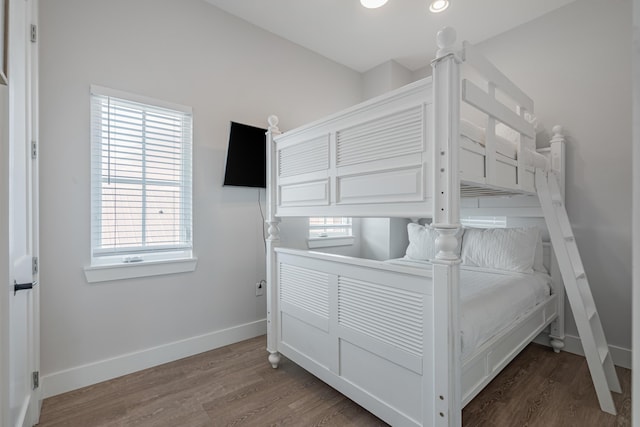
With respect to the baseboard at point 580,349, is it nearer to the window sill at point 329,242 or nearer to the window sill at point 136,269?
the window sill at point 329,242

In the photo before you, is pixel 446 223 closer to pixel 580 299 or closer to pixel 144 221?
pixel 580 299

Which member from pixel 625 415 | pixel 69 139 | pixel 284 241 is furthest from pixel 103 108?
pixel 625 415

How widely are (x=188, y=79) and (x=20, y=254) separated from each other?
163 centimetres

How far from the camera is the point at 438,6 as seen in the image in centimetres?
249

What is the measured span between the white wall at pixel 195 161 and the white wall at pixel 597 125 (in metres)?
2.28

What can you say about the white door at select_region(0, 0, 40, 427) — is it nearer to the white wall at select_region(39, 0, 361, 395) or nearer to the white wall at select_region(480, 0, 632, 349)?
the white wall at select_region(39, 0, 361, 395)

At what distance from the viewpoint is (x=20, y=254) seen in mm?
1404

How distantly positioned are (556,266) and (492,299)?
3.77 ft

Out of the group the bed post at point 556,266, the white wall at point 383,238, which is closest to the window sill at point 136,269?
the white wall at point 383,238

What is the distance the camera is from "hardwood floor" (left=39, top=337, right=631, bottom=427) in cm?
165

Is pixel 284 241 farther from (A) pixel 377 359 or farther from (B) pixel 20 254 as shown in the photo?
(B) pixel 20 254

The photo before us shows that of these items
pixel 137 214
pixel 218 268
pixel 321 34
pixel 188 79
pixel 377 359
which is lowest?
pixel 377 359

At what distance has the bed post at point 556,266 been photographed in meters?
2.46

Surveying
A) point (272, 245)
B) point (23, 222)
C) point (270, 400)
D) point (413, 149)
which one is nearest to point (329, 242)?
point (272, 245)
